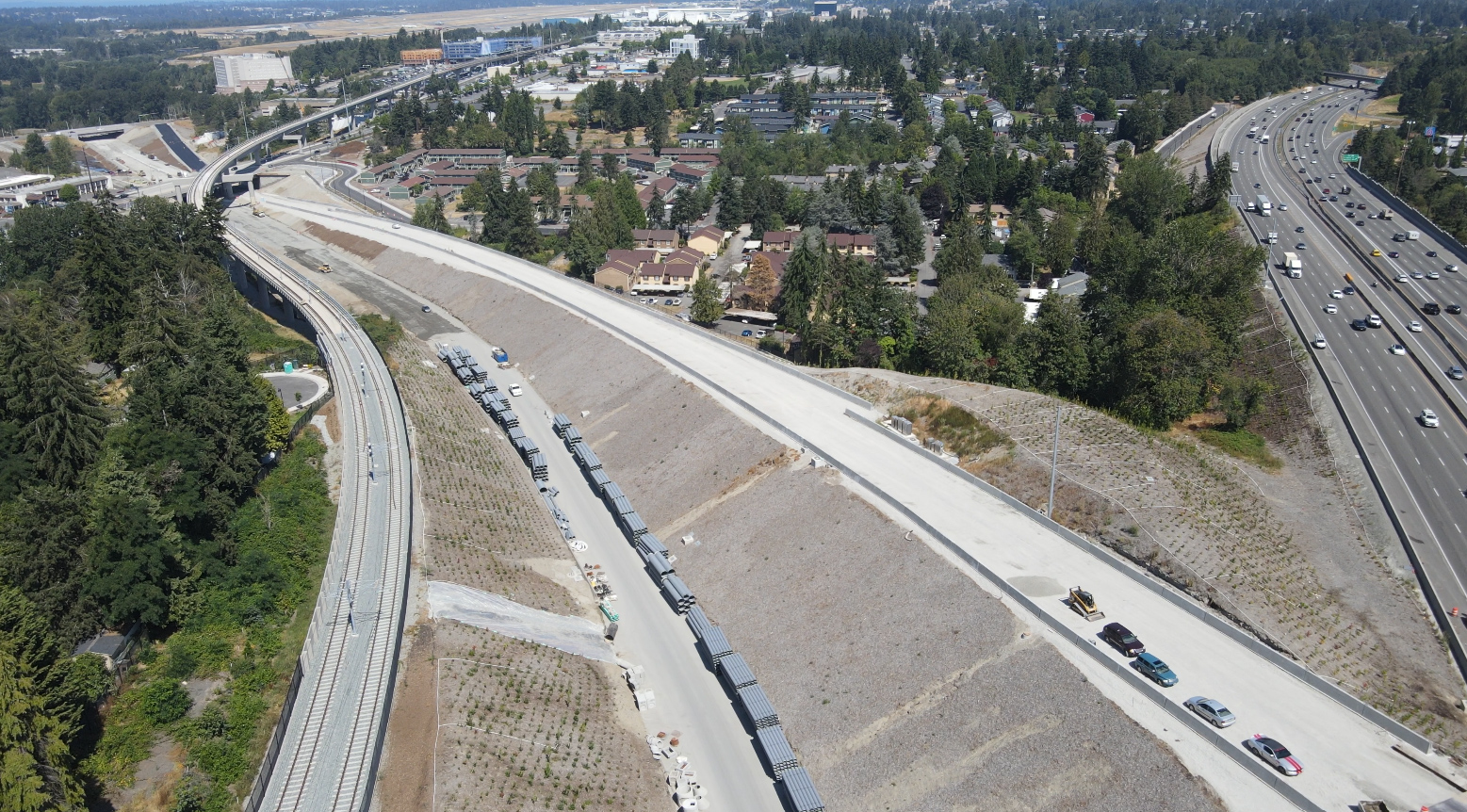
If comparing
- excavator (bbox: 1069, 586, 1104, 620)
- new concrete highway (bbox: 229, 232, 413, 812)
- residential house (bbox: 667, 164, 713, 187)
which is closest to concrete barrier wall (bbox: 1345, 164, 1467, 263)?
excavator (bbox: 1069, 586, 1104, 620)

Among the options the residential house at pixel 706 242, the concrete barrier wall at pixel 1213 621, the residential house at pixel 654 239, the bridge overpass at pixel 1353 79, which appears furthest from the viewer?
the bridge overpass at pixel 1353 79

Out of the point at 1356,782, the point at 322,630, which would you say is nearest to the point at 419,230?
the point at 322,630

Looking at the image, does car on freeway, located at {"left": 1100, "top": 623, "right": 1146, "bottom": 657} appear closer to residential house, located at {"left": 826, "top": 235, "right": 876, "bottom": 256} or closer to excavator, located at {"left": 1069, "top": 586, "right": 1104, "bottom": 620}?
excavator, located at {"left": 1069, "top": 586, "right": 1104, "bottom": 620}

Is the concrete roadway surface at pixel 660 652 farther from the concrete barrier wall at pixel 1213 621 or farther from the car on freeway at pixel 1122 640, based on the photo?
the concrete barrier wall at pixel 1213 621

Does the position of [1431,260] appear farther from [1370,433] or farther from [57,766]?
[57,766]

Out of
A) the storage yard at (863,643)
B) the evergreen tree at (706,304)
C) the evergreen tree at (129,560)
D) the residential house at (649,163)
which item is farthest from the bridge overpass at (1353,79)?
the evergreen tree at (129,560)
